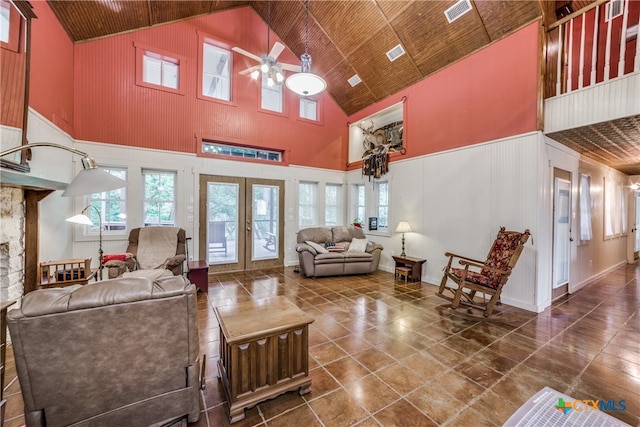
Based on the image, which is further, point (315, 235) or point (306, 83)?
point (315, 235)

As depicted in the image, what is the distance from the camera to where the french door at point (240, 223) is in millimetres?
5398

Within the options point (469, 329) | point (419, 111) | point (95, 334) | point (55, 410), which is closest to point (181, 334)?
point (95, 334)

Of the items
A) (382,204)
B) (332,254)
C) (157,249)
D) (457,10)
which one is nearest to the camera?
(457,10)

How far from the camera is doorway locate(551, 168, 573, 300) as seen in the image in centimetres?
386

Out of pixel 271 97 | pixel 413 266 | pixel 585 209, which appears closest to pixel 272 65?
pixel 271 97

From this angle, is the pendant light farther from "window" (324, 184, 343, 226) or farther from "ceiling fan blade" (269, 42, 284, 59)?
"window" (324, 184, 343, 226)

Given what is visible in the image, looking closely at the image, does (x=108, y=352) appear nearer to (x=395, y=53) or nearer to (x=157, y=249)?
(x=157, y=249)

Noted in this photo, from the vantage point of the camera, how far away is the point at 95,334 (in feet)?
4.22

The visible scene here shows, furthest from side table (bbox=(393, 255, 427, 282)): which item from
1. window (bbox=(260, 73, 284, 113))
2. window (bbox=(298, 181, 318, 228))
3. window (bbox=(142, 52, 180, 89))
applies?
window (bbox=(142, 52, 180, 89))

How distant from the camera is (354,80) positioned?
605 centimetres

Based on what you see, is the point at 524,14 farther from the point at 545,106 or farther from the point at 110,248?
the point at 110,248

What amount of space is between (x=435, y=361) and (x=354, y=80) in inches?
229

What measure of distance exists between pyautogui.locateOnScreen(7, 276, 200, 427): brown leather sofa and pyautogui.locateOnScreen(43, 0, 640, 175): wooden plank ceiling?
14.9 feet

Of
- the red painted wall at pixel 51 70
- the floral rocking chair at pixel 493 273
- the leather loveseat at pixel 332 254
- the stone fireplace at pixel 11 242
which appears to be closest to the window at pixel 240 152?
the leather loveseat at pixel 332 254
